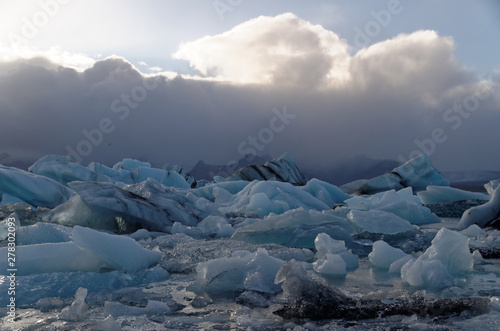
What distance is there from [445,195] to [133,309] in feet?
41.2

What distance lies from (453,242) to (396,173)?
1383 cm

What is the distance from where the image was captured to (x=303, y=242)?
180 inches

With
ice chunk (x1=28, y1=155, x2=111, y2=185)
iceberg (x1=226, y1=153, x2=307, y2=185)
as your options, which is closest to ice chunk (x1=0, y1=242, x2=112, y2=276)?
ice chunk (x1=28, y1=155, x2=111, y2=185)

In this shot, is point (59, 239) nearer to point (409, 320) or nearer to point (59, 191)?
point (409, 320)

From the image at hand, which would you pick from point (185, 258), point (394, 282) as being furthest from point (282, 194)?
point (394, 282)

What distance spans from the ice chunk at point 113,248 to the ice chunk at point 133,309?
0.85m

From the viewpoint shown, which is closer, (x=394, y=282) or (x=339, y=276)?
(x=394, y=282)

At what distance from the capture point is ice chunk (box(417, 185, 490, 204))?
12.5 metres

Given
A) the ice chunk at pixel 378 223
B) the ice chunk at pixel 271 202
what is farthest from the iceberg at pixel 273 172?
the ice chunk at pixel 378 223

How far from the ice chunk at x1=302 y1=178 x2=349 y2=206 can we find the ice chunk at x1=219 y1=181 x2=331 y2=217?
2.68 meters

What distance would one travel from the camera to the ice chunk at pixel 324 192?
40.7 ft

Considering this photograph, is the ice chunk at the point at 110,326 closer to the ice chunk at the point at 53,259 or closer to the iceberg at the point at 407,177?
the ice chunk at the point at 53,259

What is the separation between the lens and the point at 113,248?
286 cm

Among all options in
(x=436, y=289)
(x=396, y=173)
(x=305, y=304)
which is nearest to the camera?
(x=305, y=304)
